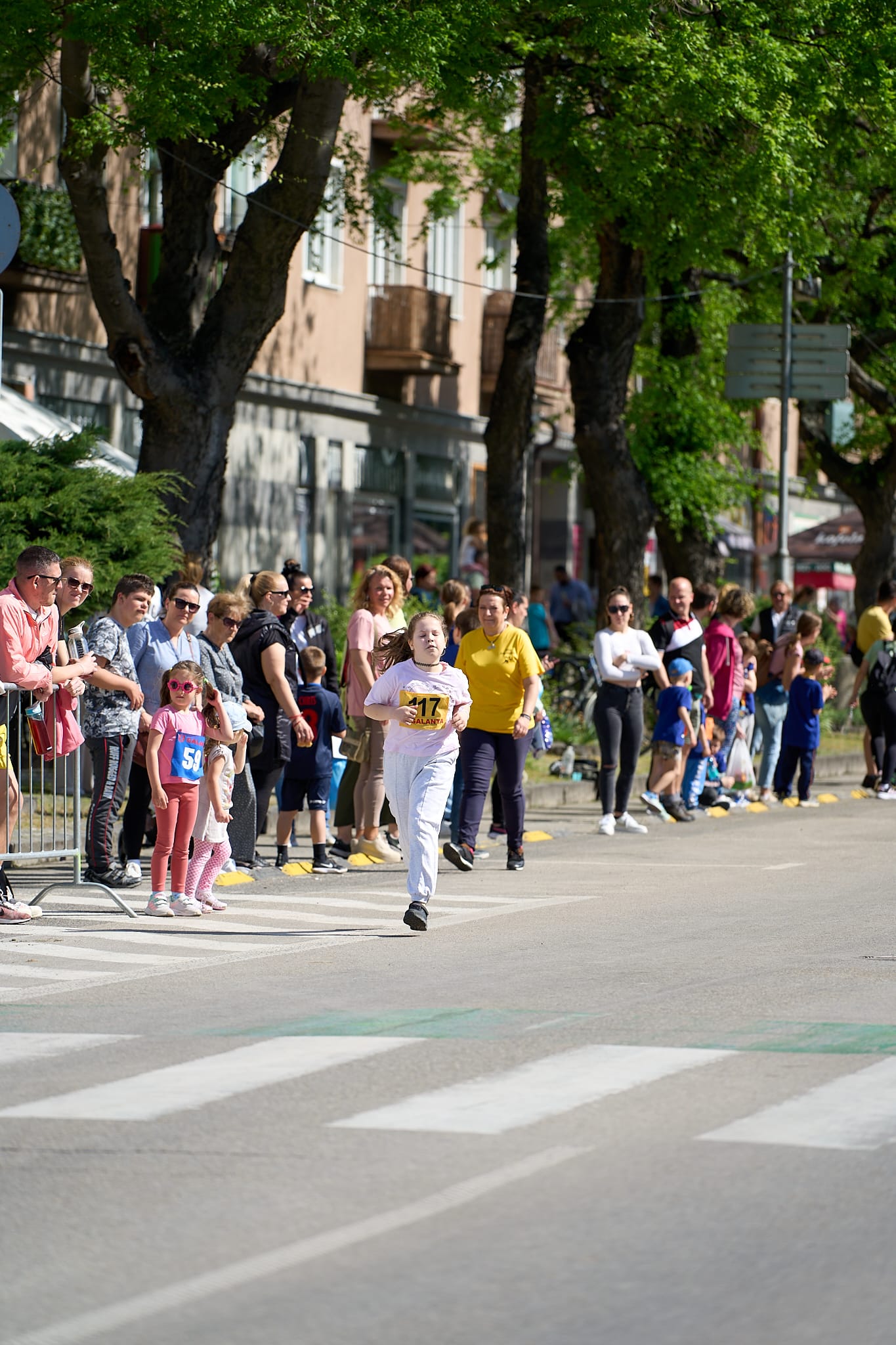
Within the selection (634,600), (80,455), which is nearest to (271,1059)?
(80,455)

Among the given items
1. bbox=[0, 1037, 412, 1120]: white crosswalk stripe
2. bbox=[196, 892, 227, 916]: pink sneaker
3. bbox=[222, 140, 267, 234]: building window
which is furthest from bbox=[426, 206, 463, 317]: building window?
bbox=[0, 1037, 412, 1120]: white crosswalk stripe

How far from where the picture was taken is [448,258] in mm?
38406

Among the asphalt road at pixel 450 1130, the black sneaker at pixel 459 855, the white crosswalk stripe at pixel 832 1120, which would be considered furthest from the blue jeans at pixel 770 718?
the white crosswalk stripe at pixel 832 1120

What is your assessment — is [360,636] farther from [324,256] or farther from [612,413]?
[324,256]

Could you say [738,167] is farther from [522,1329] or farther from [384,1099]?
[522,1329]

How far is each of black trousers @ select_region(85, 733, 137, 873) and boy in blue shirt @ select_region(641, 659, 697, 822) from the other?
21.5 ft

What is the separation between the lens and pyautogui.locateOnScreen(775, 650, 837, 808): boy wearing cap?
71.6ft

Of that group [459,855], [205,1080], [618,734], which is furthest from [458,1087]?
[618,734]

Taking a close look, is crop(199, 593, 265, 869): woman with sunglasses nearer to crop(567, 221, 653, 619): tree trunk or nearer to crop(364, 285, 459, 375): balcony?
crop(567, 221, 653, 619): tree trunk

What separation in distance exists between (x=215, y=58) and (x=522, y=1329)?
14.7 meters

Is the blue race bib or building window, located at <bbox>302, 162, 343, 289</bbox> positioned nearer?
the blue race bib

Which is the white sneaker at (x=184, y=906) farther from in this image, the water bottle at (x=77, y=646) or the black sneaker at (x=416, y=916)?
the water bottle at (x=77, y=646)

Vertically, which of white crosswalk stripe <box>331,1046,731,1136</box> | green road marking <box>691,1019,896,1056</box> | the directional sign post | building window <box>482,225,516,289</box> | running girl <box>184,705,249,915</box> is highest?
building window <box>482,225,516,289</box>

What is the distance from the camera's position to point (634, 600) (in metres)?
26.2
